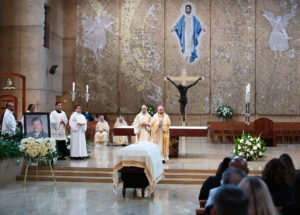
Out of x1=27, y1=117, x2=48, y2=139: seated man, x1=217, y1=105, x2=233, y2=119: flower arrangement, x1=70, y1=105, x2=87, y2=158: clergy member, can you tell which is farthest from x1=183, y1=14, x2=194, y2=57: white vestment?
x1=27, y1=117, x2=48, y2=139: seated man

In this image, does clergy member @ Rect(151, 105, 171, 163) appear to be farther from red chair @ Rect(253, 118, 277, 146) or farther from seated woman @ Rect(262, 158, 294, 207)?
seated woman @ Rect(262, 158, 294, 207)

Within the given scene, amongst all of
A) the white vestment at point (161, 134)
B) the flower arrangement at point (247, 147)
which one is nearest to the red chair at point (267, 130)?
the flower arrangement at point (247, 147)

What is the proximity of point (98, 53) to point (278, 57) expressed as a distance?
9.95 metres

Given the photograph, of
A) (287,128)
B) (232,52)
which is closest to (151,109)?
(232,52)

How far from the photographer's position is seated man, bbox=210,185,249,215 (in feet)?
7.21

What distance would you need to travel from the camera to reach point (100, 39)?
2112 cm

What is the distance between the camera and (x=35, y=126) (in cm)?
963

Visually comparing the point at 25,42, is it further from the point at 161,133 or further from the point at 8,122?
the point at 161,133

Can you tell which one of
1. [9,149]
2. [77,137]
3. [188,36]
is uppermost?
[188,36]

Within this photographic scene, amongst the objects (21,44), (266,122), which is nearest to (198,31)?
(266,122)

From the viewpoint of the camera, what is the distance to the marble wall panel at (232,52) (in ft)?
67.7

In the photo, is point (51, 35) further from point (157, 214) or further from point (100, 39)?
point (157, 214)

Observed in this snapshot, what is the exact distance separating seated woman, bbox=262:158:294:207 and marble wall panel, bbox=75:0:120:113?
57.8 feet

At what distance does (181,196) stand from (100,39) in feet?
49.4
